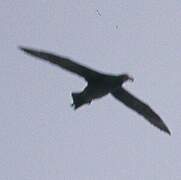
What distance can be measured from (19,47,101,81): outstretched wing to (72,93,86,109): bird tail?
30.1 inches

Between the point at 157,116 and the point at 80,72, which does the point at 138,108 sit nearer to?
the point at 157,116

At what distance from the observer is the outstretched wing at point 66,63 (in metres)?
16.1

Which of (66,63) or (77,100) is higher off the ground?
(66,63)

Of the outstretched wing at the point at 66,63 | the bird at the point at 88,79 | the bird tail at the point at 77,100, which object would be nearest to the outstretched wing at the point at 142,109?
the bird at the point at 88,79

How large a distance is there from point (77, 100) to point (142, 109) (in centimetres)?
257

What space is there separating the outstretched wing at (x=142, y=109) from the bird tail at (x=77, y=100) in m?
1.90

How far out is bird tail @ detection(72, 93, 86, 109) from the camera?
15668mm

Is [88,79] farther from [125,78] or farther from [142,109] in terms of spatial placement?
[142,109]

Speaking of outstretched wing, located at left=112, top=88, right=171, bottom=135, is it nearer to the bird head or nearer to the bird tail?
the bird head

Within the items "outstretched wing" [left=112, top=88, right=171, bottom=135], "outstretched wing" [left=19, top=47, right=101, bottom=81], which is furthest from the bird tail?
"outstretched wing" [left=112, top=88, right=171, bottom=135]

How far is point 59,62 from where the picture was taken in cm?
1628

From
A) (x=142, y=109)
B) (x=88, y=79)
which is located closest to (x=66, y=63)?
(x=88, y=79)

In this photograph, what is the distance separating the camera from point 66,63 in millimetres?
16344

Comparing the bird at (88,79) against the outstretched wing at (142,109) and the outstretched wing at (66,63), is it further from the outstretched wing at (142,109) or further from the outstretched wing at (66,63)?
the outstretched wing at (142,109)
